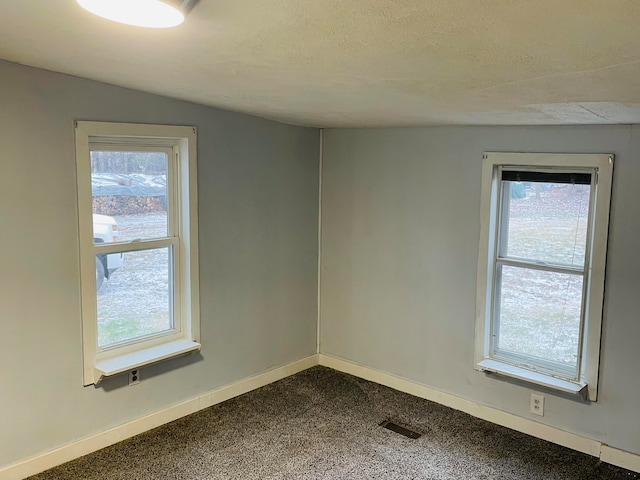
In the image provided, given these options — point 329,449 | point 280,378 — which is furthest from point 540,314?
point 280,378

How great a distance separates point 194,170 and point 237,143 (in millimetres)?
392

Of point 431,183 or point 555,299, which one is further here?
point 431,183

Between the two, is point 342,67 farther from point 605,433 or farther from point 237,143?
point 605,433

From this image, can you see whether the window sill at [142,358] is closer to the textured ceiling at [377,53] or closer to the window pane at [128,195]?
the window pane at [128,195]

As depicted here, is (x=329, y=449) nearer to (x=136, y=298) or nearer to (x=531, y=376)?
(x=531, y=376)

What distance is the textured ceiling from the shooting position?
1493 millimetres

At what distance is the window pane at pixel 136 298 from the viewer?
318cm

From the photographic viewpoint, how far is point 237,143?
3.64 metres

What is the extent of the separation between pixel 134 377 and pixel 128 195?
1.04m

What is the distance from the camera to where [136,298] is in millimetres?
3320

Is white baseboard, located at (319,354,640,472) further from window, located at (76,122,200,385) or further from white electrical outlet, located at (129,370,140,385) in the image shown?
white electrical outlet, located at (129,370,140,385)

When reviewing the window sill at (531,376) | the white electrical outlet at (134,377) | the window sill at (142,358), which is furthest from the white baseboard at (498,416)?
the white electrical outlet at (134,377)

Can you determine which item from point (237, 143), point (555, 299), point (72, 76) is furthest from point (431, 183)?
point (72, 76)

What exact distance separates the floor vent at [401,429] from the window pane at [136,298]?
4.78 feet
